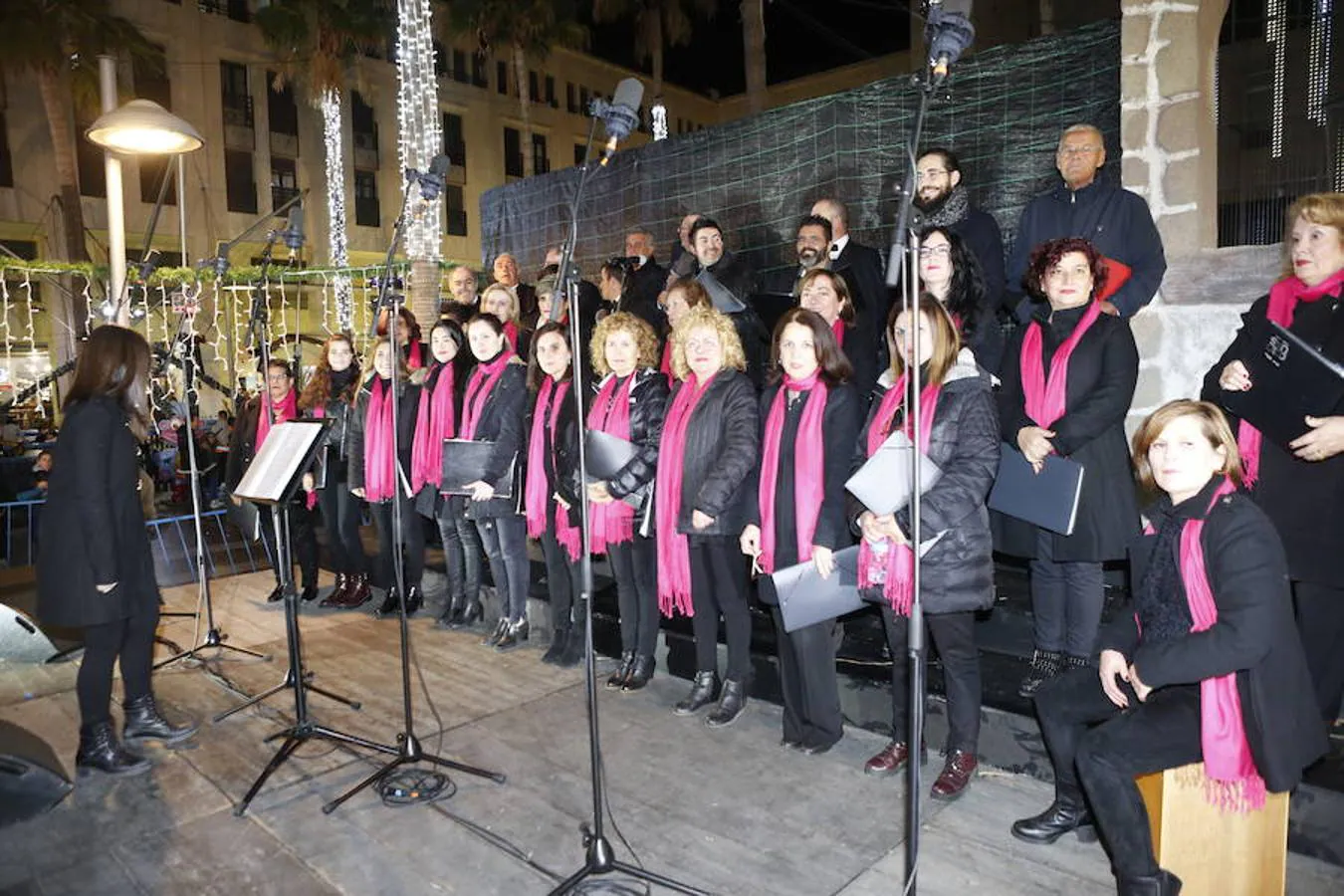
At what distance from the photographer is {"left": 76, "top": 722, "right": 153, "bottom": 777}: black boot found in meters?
3.64

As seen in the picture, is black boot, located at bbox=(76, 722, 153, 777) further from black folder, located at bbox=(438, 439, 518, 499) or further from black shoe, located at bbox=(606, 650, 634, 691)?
black shoe, located at bbox=(606, 650, 634, 691)

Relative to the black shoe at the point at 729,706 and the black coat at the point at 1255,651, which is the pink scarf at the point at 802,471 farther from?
the black coat at the point at 1255,651

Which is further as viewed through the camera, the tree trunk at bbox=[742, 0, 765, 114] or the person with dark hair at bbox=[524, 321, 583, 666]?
→ the tree trunk at bbox=[742, 0, 765, 114]

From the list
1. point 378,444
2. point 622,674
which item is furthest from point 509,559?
point 378,444

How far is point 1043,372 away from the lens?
11.5ft

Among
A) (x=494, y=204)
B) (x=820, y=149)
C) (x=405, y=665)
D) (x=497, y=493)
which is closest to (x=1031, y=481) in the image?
(x=405, y=665)

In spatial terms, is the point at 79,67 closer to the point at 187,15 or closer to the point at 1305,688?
the point at 187,15

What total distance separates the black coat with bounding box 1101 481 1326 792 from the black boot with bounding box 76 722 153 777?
3816 mm

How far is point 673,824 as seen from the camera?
310 centimetres

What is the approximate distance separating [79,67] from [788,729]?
715 inches

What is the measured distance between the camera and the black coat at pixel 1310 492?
283cm

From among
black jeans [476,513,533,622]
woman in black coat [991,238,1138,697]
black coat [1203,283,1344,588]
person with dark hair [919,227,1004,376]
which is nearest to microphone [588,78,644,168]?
person with dark hair [919,227,1004,376]

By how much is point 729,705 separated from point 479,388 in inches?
97.0

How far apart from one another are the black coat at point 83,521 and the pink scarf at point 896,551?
10.0ft
